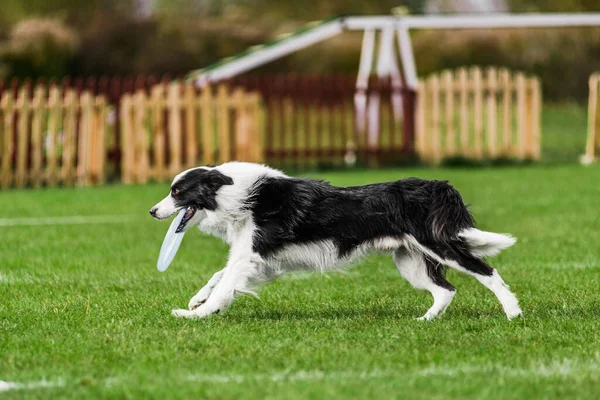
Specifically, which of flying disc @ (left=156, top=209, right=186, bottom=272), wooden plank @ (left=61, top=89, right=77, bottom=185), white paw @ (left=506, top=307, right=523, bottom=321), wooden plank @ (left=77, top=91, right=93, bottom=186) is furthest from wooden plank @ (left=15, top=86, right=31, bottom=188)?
white paw @ (left=506, top=307, right=523, bottom=321)

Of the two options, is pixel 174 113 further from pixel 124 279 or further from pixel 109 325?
pixel 109 325

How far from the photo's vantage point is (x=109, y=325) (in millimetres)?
6625

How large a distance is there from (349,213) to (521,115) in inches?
640

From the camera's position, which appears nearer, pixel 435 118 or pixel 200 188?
pixel 200 188

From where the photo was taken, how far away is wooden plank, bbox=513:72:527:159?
2253 centimetres

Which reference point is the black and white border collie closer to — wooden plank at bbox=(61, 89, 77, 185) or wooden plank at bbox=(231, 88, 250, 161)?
wooden plank at bbox=(61, 89, 77, 185)

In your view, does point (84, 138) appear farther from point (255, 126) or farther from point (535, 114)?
point (535, 114)

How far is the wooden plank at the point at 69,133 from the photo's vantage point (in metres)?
18.7

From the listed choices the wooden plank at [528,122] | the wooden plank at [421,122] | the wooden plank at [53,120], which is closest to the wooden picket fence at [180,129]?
the wooden plank at [53,120]

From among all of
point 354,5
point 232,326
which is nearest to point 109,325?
point 232,326

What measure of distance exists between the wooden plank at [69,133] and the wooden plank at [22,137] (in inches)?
24.9

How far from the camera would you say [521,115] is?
74.2 ft

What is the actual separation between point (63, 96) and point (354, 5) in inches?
1103

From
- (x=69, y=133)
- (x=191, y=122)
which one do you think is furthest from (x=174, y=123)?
(x=69, y=133)
